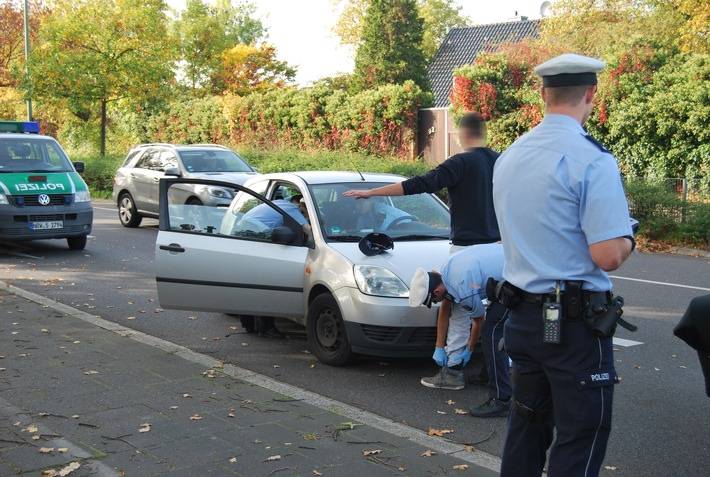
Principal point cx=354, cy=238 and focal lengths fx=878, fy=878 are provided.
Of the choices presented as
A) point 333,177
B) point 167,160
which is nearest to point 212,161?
point 167,160

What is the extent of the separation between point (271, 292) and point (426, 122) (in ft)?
76.5

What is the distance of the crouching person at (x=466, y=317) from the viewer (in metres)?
5.69

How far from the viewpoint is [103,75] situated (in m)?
29.8

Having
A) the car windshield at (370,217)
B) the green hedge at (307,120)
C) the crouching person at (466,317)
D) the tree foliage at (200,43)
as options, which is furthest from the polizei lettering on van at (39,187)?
the tree foliage at (200,43)

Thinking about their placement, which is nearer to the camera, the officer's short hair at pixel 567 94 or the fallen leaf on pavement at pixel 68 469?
the officer's short hair at pixel 567 94

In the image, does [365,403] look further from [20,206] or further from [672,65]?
[672,65]

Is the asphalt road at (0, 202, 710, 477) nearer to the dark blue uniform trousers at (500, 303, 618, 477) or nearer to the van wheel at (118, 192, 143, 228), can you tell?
the dark blue uniform trousers at (500, 303, 618, 477)

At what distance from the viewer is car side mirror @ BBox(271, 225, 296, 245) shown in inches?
282

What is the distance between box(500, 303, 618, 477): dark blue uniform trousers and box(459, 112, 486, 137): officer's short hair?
2.99 metres

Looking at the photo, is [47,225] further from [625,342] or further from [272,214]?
[625,342]

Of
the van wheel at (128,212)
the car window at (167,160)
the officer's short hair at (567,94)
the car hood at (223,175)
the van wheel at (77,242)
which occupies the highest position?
the officer's short hair at (567,94)

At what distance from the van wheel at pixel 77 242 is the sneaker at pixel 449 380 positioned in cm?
950

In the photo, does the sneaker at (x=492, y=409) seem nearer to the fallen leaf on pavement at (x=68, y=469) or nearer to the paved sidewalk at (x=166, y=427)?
the paved sidewalk at (x=166, y=427)

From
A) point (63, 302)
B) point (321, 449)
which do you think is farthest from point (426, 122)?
point (321, 449)
